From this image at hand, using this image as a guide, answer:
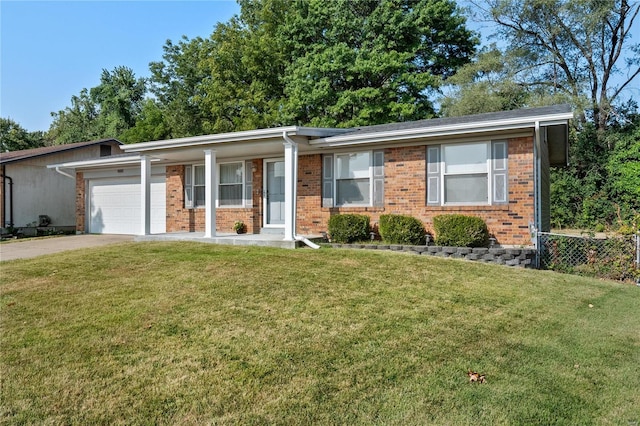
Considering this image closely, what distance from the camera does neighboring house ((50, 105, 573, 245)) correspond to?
9.33 m

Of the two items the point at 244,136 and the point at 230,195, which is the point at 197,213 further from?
the point at 244,136

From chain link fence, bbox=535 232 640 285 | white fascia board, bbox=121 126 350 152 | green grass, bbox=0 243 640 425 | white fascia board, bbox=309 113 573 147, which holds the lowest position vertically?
green grass, bbox=0 243 640 425

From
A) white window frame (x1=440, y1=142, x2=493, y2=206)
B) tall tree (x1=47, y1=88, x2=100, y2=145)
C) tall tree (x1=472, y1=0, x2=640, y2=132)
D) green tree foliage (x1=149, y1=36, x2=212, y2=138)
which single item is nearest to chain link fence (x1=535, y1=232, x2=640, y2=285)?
white window frame (x1=440, y1=142, x2=493, y2=206)

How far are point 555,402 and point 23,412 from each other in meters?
3.60

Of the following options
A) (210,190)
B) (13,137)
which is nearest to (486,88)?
(210,190)

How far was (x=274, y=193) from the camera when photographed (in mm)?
12641

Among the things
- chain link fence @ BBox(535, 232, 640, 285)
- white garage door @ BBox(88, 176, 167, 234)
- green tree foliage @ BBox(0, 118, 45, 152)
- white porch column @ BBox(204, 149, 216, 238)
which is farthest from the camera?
green tree foliage @ BBox(0, 118, 45, 152)

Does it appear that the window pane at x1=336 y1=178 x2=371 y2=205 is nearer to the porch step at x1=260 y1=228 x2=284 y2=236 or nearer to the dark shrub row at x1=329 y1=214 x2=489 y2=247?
the dark shrub row at x1=329 y1=214 x2=489 y2=247

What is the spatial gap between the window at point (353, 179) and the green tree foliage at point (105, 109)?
28090 mm

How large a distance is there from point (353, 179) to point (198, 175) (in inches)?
213

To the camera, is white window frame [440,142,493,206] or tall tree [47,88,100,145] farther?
tall tree [47,88,100,145]

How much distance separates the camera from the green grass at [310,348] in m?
2.97

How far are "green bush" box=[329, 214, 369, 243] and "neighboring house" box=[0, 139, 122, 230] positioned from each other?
13.6m

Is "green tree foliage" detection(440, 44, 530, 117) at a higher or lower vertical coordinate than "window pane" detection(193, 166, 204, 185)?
higher
